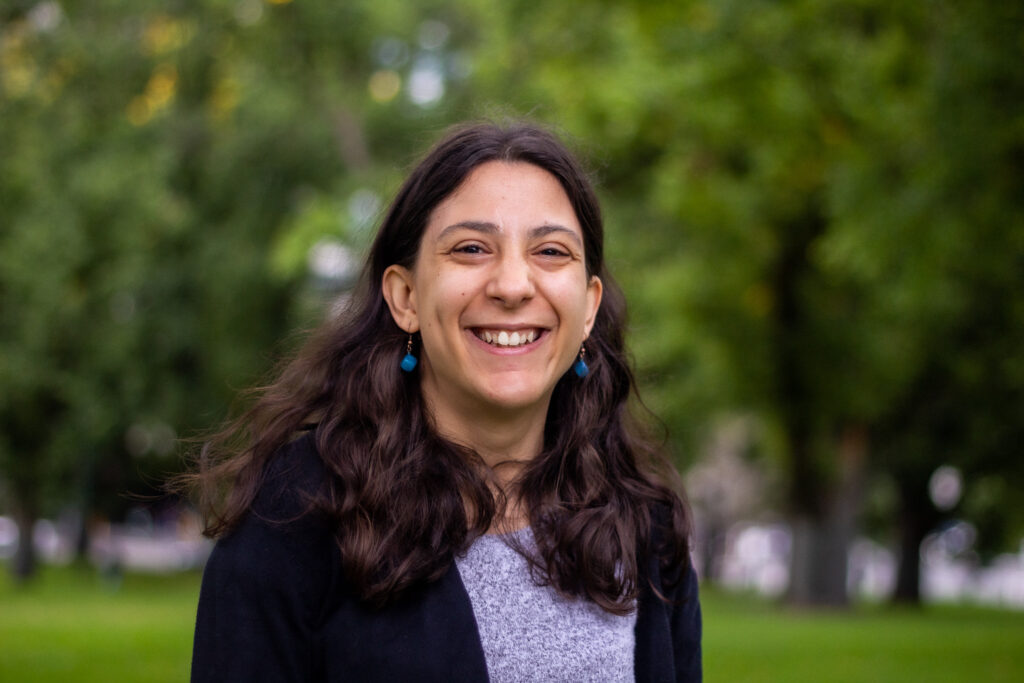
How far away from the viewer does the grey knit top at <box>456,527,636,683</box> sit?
2229 mm

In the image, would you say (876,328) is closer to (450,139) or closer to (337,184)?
(337,184)

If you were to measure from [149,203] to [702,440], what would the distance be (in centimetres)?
1652

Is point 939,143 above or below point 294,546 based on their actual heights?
above

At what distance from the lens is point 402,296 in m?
2.47

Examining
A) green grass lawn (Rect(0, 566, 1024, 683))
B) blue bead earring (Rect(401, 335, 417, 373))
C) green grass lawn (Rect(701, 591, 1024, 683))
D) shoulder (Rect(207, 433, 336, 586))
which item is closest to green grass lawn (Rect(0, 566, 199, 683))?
green grass lawn (Rect(0, 566, 1024, 683))

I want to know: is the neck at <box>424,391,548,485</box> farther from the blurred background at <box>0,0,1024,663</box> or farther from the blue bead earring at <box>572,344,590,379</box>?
the blurred background at <box>0,0,1024,663</box>

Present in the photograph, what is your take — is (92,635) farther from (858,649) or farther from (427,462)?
(427,462)

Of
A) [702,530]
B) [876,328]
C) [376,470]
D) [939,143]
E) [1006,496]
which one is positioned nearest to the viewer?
[376,470]

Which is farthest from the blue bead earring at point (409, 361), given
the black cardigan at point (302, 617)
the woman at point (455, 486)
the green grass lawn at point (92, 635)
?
the green grass lawn at point (92, 635)

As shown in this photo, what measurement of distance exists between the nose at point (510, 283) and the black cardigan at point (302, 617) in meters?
0.44

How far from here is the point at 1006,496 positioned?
23.5 m

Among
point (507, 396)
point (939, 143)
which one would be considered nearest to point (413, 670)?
point (507, 396)

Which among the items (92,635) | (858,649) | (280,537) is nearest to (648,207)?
(858,649)

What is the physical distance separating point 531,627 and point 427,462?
0.34m
